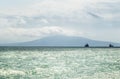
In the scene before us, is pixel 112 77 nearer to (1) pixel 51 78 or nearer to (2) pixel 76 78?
(2) pixel 76 78

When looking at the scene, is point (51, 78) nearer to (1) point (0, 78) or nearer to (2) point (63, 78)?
(2) point (63, 78)

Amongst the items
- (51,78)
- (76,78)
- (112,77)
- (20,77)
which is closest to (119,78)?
(112,77)

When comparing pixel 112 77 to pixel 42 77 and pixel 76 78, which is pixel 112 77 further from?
pixel 42 77

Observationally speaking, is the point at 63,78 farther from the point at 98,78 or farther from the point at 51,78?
the point at 98,78

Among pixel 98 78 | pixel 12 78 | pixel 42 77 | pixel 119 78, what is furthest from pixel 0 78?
pixel 119 78

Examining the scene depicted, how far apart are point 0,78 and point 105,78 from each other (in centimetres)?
1447

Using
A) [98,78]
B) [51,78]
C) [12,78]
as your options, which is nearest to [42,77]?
[51,78]

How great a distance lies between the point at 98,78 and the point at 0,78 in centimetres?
1354

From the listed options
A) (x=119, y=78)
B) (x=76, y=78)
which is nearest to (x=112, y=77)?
(x=119, y=78)

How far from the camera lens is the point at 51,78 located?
47.2 meters

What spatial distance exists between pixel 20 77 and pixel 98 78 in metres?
11.1

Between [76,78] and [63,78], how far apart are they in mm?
1890

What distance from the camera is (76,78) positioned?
152 feet

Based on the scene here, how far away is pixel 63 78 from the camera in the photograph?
154 ft
